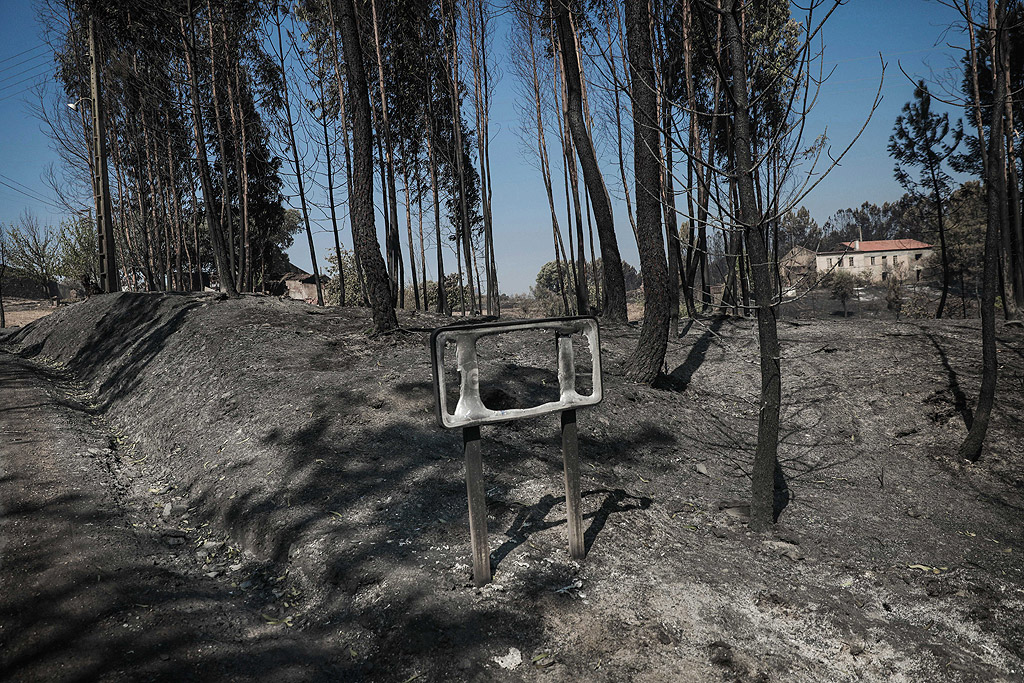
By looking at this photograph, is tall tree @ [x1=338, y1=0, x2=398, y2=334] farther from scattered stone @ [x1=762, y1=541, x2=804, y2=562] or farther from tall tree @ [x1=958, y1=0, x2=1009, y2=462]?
tall tree @ [x1=958, y1=0, x2=1009, y2=462]

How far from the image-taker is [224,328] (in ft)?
29.1

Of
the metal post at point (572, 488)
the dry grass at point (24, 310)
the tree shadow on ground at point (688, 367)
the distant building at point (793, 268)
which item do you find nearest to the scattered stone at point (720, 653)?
the metal post at point (572, 488)

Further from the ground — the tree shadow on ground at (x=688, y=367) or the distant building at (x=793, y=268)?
the distant building at (x=793, y=268)

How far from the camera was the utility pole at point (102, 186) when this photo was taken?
42.6 feet

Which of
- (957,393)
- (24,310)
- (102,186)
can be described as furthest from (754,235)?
(24,310)

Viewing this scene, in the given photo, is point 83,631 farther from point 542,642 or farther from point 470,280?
point 470,280

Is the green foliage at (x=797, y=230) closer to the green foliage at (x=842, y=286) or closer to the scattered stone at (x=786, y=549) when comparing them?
the scattered stone at (x=786, y=549)

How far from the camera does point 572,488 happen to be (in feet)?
11.8

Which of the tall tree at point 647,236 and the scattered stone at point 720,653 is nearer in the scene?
the scattered stone at point 720,653

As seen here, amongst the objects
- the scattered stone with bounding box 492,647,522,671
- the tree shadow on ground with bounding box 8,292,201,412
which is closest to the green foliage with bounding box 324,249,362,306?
Result: the tree shadow on ground with bounding box 8,292,201,412

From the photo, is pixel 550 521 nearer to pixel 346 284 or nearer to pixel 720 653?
pixel 720 653

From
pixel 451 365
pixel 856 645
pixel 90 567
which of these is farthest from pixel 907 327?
pixel 90 567

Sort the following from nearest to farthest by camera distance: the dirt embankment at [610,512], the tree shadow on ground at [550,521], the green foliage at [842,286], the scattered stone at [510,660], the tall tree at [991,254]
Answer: the scattered stone at [510,660] < the dirt embankment at [610,512] < the tree shadow on ground at [550,521] < the tall tree at [991,254] < the green foliage at [842,286]

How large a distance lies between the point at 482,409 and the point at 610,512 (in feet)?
5.59
